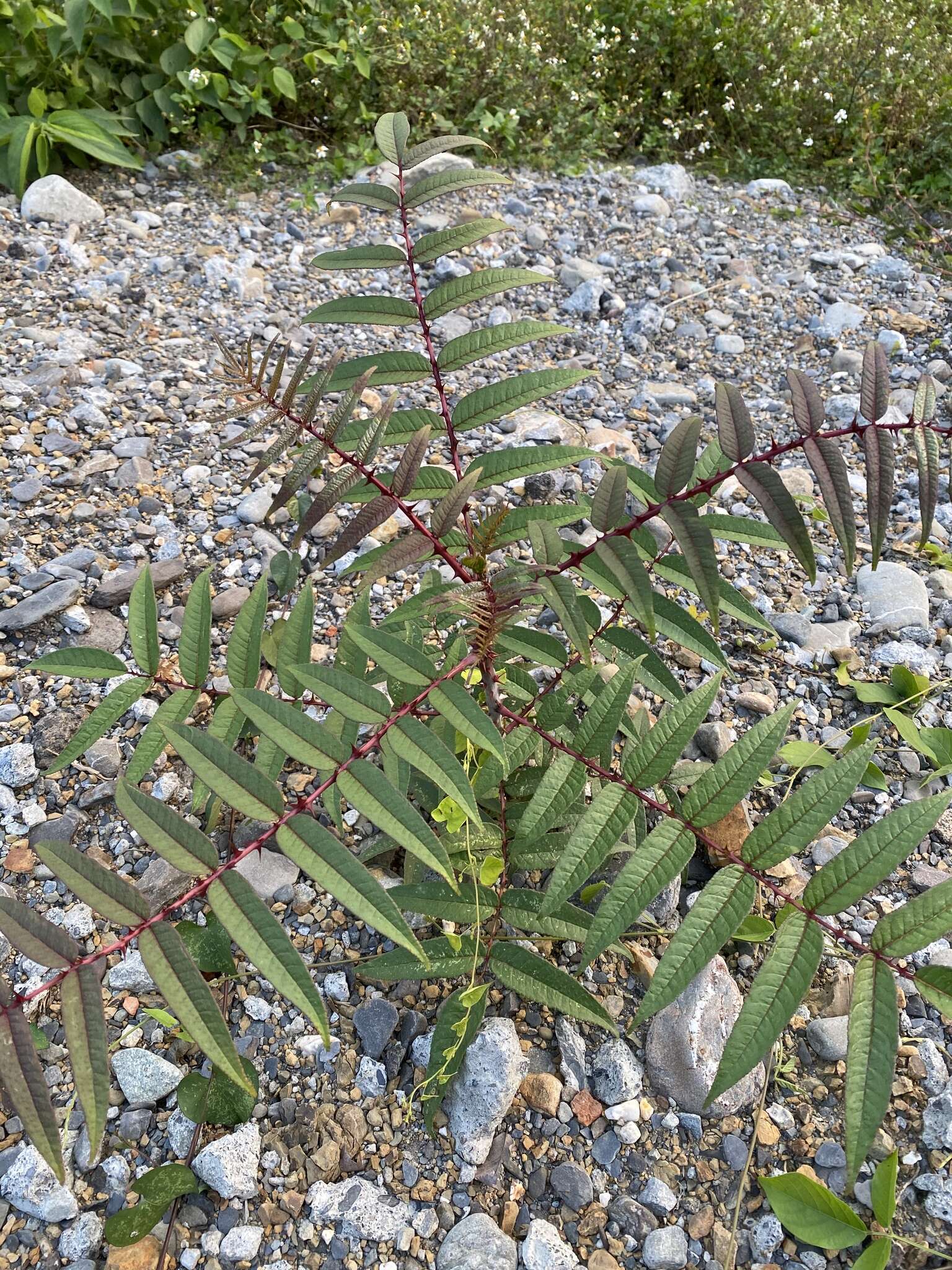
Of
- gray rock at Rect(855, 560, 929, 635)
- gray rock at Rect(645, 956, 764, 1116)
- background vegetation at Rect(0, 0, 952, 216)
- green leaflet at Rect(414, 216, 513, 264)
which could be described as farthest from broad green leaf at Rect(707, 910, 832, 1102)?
background vegetation at Rect(0, 0, 952, 216)

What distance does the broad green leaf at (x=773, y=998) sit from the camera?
1191 millimetres

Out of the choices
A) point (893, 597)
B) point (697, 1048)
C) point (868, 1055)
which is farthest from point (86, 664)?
point (893, 597)

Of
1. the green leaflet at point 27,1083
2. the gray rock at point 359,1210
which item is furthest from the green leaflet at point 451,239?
the gray rock at point 359,1210

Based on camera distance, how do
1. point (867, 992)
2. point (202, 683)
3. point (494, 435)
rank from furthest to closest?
point (494, 435) → point (202, 683) → point (867, 992)

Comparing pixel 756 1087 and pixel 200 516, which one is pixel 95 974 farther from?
pixel 200 516

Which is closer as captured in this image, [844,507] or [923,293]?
[844,507]

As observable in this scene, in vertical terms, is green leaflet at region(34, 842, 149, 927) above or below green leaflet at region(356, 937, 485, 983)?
above

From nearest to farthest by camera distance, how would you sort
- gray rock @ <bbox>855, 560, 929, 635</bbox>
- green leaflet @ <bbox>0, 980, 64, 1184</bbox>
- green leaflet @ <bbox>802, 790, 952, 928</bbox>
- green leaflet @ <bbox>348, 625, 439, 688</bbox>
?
green leaflet @ <bbox>0, 980, 64, 1184</bbox>, green leaflet @ <bbox>802, 790, 952, 928</bbox>, green leaflet @ <bbox>348, 625, 439, 688</bbox>, gray rock @ <bbox>855, 560, 929, 635</bbox>

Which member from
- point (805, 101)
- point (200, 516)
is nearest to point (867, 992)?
point (200, 516)

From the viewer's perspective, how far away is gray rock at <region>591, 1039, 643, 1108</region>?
1723 mm

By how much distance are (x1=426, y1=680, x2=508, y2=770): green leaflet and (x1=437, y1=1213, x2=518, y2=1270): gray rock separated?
77 centimetres

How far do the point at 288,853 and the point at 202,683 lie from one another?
62cm

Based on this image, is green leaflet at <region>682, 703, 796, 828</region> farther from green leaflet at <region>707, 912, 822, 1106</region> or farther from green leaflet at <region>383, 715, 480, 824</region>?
green leaflet at <region>383, 715, 480, 824</region>

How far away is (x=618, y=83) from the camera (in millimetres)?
5191
